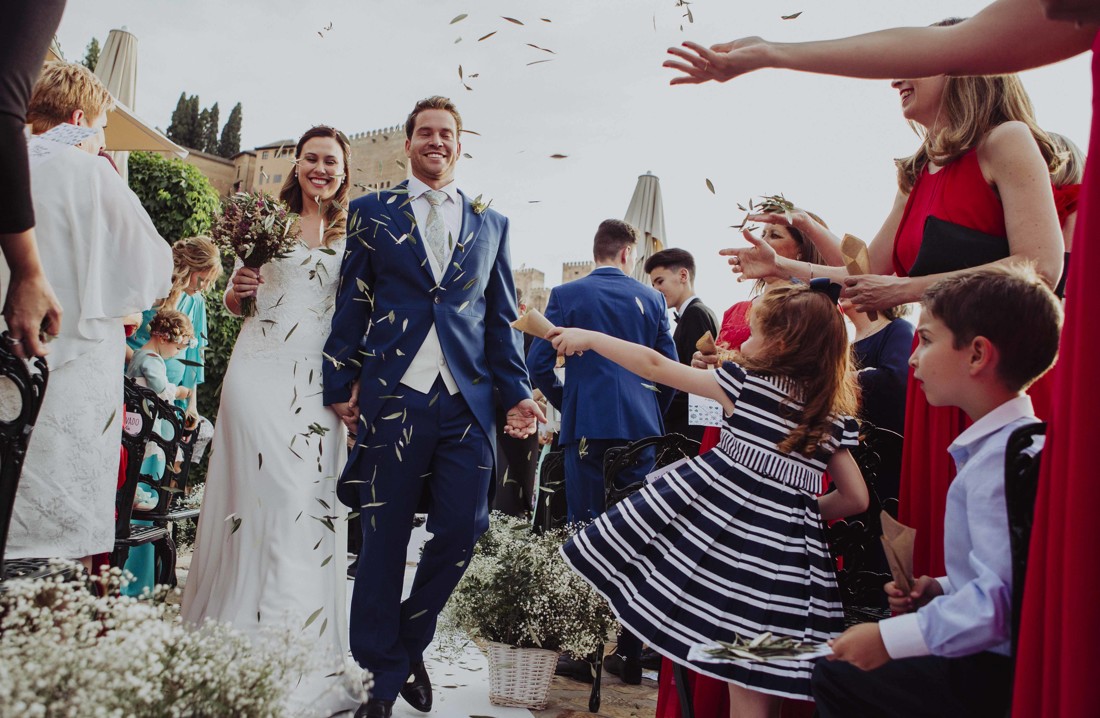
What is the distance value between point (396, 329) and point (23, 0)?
2.05m

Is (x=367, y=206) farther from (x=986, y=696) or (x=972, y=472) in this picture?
(x=986, y=696)

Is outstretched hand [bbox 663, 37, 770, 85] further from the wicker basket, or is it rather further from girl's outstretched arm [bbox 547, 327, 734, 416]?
the wicker basket

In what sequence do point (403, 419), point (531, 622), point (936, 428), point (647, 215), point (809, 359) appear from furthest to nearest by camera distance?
point (647, 215), point (531, 622), point (403, 419), point (809, 359), point (936, 428)

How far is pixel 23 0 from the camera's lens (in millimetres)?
1567

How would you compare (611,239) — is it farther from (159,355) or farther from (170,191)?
(170,191)

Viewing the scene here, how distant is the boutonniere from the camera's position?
151 inches

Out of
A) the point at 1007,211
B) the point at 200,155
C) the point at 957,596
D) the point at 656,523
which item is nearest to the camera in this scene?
the point at 957,596

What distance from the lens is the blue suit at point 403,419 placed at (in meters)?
3.39

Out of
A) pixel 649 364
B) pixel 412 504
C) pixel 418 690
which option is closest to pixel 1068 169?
pixel 649 364

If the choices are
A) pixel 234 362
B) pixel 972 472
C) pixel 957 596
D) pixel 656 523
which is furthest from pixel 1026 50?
pixel 234 362

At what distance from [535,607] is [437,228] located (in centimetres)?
174

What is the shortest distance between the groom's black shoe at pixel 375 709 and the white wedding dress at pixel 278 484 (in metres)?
0.29

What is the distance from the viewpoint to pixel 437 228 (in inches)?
146

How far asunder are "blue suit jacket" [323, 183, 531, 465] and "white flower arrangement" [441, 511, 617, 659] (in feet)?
2.12
